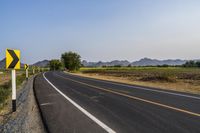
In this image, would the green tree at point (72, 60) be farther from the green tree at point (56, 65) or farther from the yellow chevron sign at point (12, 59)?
the yellow chevron sign at point (12, 59)

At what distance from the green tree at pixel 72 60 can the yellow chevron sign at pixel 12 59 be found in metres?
96.3

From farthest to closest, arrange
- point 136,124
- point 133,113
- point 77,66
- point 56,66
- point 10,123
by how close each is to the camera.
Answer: point 56,66 → point 77,66 → point 133,113 → point 10,123 → point 136,124

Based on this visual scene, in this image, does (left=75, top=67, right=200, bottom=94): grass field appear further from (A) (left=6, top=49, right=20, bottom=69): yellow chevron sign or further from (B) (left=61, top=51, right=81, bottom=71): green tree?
(B) (left=61, top=51, right=81, bottom=71): green tree

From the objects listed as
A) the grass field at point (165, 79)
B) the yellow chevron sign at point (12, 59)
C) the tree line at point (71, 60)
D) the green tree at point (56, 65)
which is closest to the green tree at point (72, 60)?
the tree line at point (71, 60)

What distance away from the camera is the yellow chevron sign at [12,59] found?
27.5ft

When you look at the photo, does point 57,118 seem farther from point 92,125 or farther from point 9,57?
point 9,57

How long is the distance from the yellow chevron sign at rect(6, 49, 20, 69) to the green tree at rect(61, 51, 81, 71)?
9629 cm

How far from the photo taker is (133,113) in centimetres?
777

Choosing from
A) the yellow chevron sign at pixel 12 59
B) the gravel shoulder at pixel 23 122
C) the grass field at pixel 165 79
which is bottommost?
the grass field at pixel 165 79

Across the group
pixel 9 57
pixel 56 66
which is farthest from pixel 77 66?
pixel 9 57

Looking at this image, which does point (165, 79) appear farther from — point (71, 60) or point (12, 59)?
point (71, 60)

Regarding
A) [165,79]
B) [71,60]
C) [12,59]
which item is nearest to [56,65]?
[71,60]

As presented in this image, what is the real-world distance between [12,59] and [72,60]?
3882 inches

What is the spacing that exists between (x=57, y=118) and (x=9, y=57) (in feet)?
10.4
